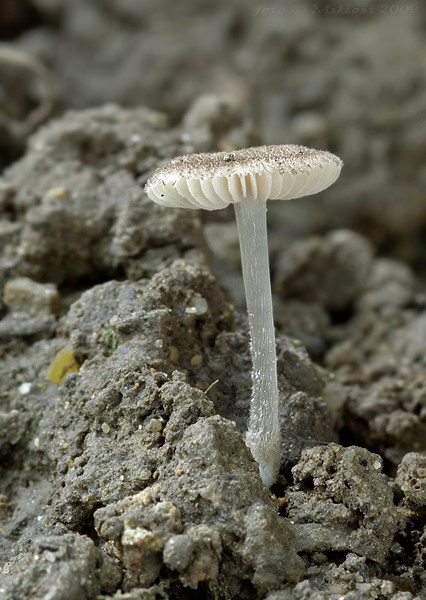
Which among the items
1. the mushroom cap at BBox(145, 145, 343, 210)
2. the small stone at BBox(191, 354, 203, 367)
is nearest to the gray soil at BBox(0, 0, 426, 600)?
the small stone at BBox(191, 354, 203, 367)

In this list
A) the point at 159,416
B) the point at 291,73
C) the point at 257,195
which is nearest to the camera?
the point at 257,195

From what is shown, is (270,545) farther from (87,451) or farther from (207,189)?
(207,189)

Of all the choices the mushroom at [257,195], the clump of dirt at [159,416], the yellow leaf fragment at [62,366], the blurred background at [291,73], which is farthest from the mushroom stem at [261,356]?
the blurred background at [291,73]

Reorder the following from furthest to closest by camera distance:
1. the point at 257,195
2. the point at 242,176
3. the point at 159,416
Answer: the point at 159,416
the point at 257,195
the point at 242,176

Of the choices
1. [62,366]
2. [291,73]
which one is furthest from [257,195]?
[291,73]

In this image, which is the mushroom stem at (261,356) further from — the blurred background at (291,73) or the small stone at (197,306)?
the blurred background at (291,73)

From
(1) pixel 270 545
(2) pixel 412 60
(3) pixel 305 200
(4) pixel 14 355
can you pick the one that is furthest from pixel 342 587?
(2) pixel 412 60

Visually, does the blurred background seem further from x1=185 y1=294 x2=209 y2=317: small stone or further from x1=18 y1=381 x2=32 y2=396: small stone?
x1=18 y1=381 x2=32 y2=396: small stone

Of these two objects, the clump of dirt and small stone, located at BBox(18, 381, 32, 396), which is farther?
small stone, located at BBox(18, 381, 32, 396)

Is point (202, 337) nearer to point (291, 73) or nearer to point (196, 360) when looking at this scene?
point (196, 360)
